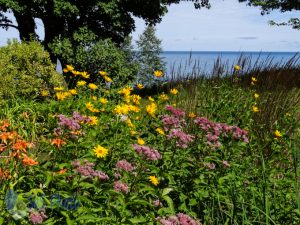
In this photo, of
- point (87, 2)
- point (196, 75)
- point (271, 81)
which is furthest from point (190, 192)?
point (87, 2)

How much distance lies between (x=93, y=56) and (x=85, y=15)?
1953 millimetres

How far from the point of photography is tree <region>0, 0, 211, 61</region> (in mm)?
14648

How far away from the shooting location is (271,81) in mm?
9312

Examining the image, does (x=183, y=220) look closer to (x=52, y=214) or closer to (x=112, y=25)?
(x=52, y=214)

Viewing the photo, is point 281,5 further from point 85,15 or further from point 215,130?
point 215,130

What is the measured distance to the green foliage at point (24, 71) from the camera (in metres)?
9.87

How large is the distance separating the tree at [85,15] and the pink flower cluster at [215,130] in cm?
1063

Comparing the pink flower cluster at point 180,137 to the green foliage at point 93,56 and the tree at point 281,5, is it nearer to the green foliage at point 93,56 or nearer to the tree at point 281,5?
the green foliage at point 93,56

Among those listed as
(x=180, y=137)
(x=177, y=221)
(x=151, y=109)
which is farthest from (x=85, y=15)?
(x=177, y=221)

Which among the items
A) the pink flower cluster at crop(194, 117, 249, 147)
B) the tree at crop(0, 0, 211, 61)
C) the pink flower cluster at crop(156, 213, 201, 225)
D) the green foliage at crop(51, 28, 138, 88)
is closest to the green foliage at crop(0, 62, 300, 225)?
the pink flower cluster at crop(194, 117, 249, 147)

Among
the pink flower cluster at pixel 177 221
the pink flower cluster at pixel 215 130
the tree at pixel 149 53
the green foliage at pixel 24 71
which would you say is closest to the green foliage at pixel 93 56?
the green foliage at pixel 24 71

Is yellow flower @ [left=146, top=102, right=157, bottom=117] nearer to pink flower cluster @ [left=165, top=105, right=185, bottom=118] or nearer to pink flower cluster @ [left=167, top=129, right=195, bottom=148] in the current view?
pink flower cluster @ [left=165, top=105, right=185, bottom=118]

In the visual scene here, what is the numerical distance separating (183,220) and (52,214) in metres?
0.99

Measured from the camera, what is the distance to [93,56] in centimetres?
1431
